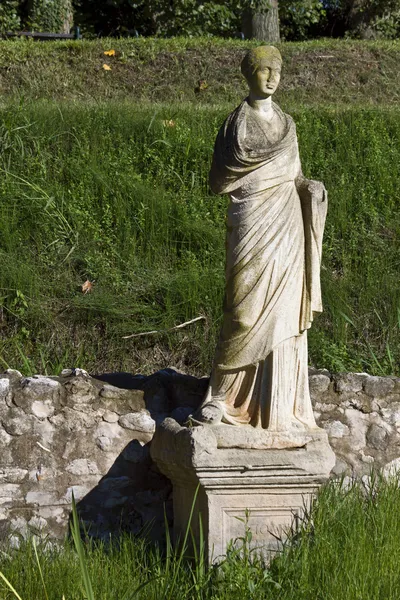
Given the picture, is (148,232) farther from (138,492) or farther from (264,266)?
(264,266)

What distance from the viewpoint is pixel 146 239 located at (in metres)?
9.50

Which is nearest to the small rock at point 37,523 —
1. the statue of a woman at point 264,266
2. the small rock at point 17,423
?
the small rock at point 17,423

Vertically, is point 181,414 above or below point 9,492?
above

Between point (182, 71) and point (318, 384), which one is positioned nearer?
point (318, 384)

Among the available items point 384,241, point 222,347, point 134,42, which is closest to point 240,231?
point 222,347

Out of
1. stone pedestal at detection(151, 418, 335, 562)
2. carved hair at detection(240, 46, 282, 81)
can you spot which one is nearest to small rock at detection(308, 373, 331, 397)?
stone pedestal at detection(151, 418, 335, 562)

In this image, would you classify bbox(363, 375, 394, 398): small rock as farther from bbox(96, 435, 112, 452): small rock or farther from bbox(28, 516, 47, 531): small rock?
bbox(28, 516, 47, 531): small rock

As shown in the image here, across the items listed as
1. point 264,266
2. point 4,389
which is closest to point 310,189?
point 264,266

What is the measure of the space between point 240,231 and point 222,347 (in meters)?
0.60

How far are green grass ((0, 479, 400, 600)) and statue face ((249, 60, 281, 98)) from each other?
83.7 inches

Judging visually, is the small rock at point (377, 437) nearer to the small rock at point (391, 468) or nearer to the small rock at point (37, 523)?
the small rock at point (391, 468)

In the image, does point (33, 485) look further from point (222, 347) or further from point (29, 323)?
point (29, 323)

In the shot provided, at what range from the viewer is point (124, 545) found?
5.45 m

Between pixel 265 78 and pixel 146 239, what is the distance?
158 inches
